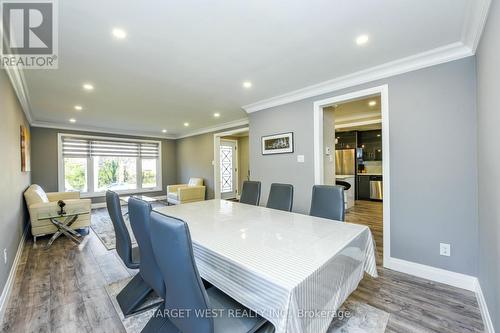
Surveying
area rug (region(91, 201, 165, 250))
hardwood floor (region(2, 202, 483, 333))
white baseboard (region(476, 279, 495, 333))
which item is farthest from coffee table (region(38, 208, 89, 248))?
white baseboard (region(476, 279, 495, 333))

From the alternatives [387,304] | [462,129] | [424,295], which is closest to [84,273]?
[387,304]

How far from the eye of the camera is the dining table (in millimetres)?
947

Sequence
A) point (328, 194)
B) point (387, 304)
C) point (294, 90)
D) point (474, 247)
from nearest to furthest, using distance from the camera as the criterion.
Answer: point (387, 304) → point (474, 247) → point (328, 194) → point (294, 90)

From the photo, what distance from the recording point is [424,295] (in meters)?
2.01

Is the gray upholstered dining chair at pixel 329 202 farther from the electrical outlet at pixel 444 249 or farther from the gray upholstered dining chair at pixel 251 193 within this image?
the electrical outlet at pixel 444 249

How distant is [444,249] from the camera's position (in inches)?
87.8

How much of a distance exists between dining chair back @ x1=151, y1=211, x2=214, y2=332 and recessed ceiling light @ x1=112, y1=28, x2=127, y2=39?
5.81 ft

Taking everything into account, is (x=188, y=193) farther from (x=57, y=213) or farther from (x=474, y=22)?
(x=474, y=22)

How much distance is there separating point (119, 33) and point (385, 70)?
9.45 feet

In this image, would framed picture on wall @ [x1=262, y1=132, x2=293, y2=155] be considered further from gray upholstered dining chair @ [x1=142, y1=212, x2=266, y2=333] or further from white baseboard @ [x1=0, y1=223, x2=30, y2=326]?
white baseboard @ [x1=0, y1=223, x2=30, y2=326]

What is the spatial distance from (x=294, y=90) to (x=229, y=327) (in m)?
3.21

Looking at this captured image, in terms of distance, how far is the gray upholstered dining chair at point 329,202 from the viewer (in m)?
2.14

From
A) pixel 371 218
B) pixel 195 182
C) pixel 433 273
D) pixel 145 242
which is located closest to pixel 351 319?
Answer: pixel 433 273

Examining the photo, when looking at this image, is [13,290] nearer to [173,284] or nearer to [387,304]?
[173,284]
